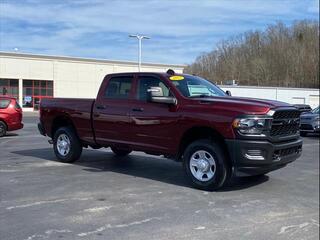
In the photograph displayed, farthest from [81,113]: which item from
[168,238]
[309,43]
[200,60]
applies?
[200,60]

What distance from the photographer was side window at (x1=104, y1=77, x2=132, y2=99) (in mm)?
9219

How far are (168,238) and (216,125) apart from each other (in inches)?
106

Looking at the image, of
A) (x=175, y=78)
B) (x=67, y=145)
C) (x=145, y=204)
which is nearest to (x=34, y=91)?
(x=67, y=145)

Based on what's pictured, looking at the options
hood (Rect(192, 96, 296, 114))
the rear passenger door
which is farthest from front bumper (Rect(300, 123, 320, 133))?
hood (Rect(192, 96, 296, 114))

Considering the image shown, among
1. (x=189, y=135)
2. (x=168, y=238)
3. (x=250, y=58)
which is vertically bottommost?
(x=168, y=238)

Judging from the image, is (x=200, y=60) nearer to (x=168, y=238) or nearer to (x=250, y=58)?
(x=250, y=58)

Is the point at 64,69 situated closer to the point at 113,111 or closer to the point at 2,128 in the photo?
the point at 2,128

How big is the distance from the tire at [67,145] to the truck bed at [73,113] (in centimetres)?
23

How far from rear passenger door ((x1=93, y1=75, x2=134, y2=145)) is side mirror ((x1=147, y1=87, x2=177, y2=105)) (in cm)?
73

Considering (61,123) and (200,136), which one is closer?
(200,136)

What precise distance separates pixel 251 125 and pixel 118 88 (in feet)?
10.0

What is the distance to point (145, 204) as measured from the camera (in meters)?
6.73

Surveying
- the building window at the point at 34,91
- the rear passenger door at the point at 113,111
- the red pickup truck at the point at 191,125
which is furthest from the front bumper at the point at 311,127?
the building window at the point at 34,91

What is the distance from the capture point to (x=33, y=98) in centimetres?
5922
